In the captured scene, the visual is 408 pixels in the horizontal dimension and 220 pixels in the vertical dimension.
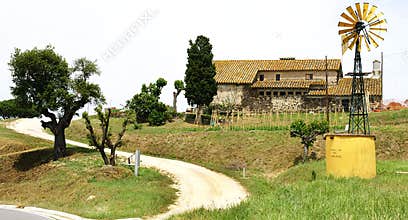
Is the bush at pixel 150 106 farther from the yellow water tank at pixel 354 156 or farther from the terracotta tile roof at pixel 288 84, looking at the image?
the yellow water tank at pixel 354 156

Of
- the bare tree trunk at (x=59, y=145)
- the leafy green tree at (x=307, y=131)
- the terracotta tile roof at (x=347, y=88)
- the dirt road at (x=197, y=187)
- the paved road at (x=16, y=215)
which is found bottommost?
the paved road at (x=16, y=215)

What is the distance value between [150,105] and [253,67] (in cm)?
1846

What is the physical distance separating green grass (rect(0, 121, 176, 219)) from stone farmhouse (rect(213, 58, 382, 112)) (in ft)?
94.6

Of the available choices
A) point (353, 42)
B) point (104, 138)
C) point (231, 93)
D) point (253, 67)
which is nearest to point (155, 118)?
point (231, 93)

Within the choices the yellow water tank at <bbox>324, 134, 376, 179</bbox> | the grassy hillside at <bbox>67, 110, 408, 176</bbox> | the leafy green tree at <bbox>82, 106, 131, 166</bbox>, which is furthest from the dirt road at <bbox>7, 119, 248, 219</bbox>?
the yellow water tank at <bbox>324, 134, 376, 179</bbox>

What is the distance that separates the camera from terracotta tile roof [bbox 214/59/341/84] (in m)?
63.3

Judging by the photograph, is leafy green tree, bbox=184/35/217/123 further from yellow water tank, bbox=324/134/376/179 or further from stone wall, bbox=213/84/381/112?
yellow water tank, bbox=324/134/376/179

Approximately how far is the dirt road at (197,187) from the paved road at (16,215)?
5.53m

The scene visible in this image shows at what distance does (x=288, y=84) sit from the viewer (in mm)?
62812

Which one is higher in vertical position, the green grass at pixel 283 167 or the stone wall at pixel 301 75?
the stone wall at pixel 301 75

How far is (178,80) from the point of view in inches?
2539

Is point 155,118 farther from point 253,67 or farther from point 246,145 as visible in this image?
point 253,67

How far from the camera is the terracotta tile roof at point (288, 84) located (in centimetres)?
6159

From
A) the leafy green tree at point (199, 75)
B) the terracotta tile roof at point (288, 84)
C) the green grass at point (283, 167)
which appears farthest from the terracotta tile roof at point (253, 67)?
the green grass at point (283, 167)
